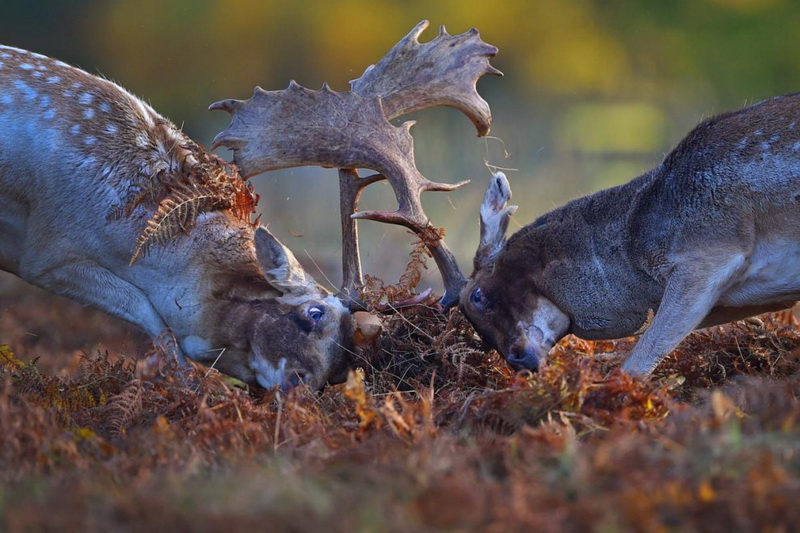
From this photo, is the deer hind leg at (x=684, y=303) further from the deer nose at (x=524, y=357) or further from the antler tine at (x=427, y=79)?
the antler tine at (x=427, y=79)

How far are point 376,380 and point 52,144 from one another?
2.33 m

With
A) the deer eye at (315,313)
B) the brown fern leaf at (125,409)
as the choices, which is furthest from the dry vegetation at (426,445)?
the deer eye at (315,313)

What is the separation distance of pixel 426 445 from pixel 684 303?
2.33m

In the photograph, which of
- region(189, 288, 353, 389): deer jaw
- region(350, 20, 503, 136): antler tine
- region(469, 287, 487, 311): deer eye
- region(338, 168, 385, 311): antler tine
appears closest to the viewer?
region(189, 288, 353, 389): deer jaw

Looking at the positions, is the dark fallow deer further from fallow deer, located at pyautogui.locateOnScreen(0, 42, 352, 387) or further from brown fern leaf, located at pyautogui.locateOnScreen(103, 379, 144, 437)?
brown fern leaf, located at pyautogui.locateOnScreen(103, 379, 144, 437)

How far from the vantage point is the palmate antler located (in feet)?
20.1

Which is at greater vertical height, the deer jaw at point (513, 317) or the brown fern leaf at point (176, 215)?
the brown fern leaf at point (176, 215)

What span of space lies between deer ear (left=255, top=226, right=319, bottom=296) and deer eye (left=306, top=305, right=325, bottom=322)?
13cm

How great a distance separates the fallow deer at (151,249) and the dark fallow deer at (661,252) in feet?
3.42

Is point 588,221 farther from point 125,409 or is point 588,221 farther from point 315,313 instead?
point 125,409

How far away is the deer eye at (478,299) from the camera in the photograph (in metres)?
5.70

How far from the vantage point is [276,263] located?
18.4 ft

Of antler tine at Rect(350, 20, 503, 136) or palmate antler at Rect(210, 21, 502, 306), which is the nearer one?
palmate antler at Rect(210, 21, 502, 306)

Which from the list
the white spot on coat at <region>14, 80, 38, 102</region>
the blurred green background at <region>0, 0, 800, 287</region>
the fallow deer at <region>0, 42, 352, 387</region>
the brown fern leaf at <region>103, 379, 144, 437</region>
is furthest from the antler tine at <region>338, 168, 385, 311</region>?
the blurred green background at <region>0, 0, 800, 287</region>
